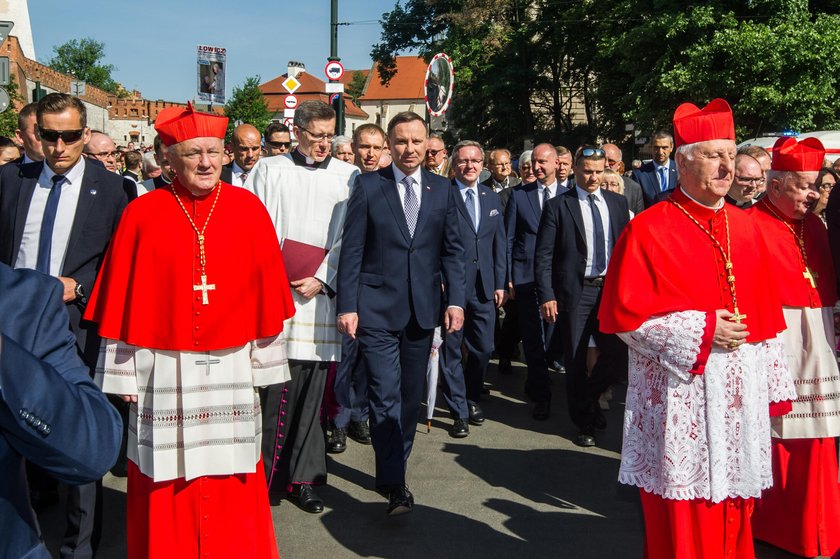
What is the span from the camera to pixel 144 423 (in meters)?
4.01

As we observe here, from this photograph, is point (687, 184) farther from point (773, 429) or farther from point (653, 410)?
point (773, 429)

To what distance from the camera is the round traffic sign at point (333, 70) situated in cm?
1964

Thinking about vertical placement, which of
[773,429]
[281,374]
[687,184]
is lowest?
[773,429]

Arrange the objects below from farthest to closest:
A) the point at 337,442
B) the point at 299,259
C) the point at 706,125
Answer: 1. the point at 337,442
2. the point at 299,259
3. the point at 706,125

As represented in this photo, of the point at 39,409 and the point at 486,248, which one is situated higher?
the point at 486,248

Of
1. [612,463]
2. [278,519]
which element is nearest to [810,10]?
[612,463]

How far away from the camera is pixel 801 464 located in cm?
476

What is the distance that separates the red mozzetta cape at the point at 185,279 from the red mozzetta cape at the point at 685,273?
160cm

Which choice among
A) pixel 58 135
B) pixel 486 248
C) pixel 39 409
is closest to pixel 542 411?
pixel 486 248

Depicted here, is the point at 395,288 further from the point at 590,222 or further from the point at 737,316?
the point at 590,222

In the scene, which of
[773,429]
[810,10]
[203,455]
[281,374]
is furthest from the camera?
[810,10]

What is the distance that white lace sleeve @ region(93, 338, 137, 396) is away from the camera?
13.0 ft

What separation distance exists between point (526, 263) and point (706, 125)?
14.2 ft

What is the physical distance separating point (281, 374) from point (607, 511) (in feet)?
7.84
